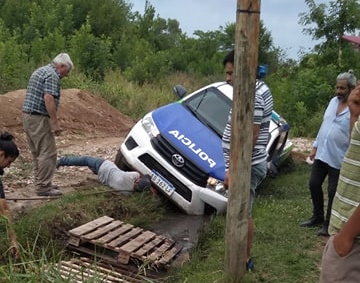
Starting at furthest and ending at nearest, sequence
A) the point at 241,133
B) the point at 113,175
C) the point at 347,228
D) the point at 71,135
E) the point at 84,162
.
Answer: the point at 71,135, the point at 84,162, the point at 113,175, the point at 241,133, the point at 347,228

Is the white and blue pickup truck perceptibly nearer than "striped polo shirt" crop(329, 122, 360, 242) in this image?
No

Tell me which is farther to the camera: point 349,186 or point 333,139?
point 333,139

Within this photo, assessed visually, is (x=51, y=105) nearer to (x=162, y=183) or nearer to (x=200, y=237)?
(x=162, y=183)

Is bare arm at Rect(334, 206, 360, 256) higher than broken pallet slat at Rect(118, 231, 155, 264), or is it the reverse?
bare arm at Rect(334, 206, 360, 256)

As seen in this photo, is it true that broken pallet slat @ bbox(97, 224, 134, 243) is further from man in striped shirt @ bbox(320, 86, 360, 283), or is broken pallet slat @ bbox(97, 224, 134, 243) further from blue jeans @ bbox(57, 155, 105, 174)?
man in striped shirt @ bbox(320, 86, 360, 283)

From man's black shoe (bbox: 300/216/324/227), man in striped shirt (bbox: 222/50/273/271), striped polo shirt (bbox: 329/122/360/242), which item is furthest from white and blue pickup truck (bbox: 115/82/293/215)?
striped polo shirt (bbox: 329/122/360/242)

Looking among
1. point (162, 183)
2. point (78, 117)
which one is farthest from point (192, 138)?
point (78, 117)

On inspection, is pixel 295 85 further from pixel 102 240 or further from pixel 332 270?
pixel 332 270

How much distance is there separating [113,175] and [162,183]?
2.35 feet

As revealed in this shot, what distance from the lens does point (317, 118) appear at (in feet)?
62.5

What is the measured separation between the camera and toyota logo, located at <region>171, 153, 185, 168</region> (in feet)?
28.0

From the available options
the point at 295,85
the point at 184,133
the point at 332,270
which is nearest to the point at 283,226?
the point at 184,133

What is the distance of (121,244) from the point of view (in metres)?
6.47

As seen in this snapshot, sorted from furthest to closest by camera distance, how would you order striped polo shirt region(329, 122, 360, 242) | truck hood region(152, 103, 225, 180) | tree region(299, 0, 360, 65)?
tree region(299, 0, 360, 65), truck hood region(152, 103, 225, 180), striped polo shirt region(329, 122, 360, 242)
